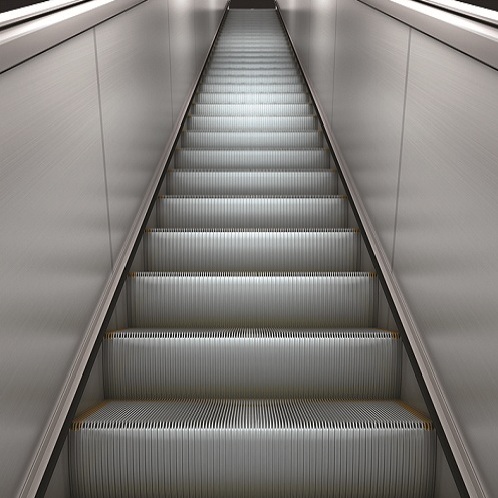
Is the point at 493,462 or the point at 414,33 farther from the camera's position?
the point at 414,33

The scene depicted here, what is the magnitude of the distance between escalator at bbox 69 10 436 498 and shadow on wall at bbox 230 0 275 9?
31.1ft

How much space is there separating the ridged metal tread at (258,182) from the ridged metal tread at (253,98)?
1.55 metres

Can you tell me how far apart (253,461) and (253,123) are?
2983mm

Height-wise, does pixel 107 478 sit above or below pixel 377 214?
below

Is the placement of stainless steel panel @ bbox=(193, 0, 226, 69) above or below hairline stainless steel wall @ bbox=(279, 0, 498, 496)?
above

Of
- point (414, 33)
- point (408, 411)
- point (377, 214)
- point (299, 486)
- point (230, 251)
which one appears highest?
point (414, 33)

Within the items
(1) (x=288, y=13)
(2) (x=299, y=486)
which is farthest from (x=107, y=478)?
(1) (x=288, y=13)

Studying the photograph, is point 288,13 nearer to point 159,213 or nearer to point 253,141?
point 253,141

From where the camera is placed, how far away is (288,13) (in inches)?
303

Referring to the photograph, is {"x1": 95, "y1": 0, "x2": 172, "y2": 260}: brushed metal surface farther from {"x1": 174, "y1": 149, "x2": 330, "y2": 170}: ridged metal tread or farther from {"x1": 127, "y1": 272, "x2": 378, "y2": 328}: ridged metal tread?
{"x1": 174, "y1": 149, "x2": 330, "y2": 170}: ridged metal tread

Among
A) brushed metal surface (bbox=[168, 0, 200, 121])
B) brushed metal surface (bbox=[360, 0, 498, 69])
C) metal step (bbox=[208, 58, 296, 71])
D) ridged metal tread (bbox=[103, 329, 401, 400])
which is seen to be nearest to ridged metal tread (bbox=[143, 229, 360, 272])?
ridged metal tread (bbox=[103, 329, 401, 400])

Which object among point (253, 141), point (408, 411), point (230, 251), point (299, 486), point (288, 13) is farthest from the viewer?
point (288, 13)

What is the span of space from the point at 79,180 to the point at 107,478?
0.89m

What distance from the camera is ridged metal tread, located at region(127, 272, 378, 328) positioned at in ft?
7.66
